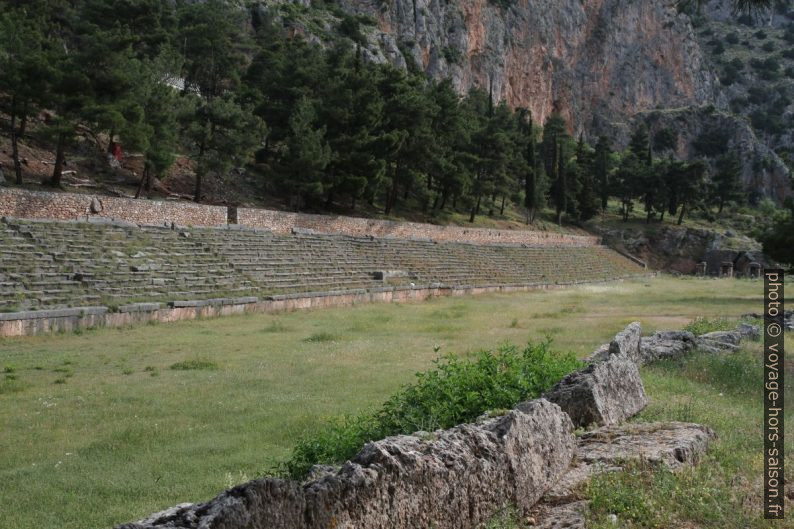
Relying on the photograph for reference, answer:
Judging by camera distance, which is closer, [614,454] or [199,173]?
[614,454]

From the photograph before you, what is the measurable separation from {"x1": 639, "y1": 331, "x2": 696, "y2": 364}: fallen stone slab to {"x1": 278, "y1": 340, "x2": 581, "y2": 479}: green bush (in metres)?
5.01

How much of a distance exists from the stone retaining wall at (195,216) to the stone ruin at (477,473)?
18.9 meters

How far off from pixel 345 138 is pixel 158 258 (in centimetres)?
1858

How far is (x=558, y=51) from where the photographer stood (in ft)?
395

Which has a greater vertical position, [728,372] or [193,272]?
[728,372]

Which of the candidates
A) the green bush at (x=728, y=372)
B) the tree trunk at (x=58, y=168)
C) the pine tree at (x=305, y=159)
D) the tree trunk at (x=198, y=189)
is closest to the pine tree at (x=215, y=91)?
the tree trunk at (x=198, y=189)

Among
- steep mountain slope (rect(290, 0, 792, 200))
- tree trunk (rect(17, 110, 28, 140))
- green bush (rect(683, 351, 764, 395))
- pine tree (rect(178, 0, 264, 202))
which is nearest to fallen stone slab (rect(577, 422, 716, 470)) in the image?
green bush (rect(683, 351, 764, 395))

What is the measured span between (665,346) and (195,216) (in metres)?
19.0

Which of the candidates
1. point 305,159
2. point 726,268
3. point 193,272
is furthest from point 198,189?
point 726,268

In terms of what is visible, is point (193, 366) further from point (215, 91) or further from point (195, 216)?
point (215, 91)

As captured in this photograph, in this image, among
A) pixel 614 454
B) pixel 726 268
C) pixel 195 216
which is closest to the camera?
pixel 614 454

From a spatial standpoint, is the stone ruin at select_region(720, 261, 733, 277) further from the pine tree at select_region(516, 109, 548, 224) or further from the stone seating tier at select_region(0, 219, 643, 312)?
the stone seating tier at select_region(0, 219, 643, 312)

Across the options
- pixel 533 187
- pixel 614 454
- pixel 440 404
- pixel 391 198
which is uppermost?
pixel 533 187

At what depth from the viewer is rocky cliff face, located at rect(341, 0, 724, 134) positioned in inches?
3720
